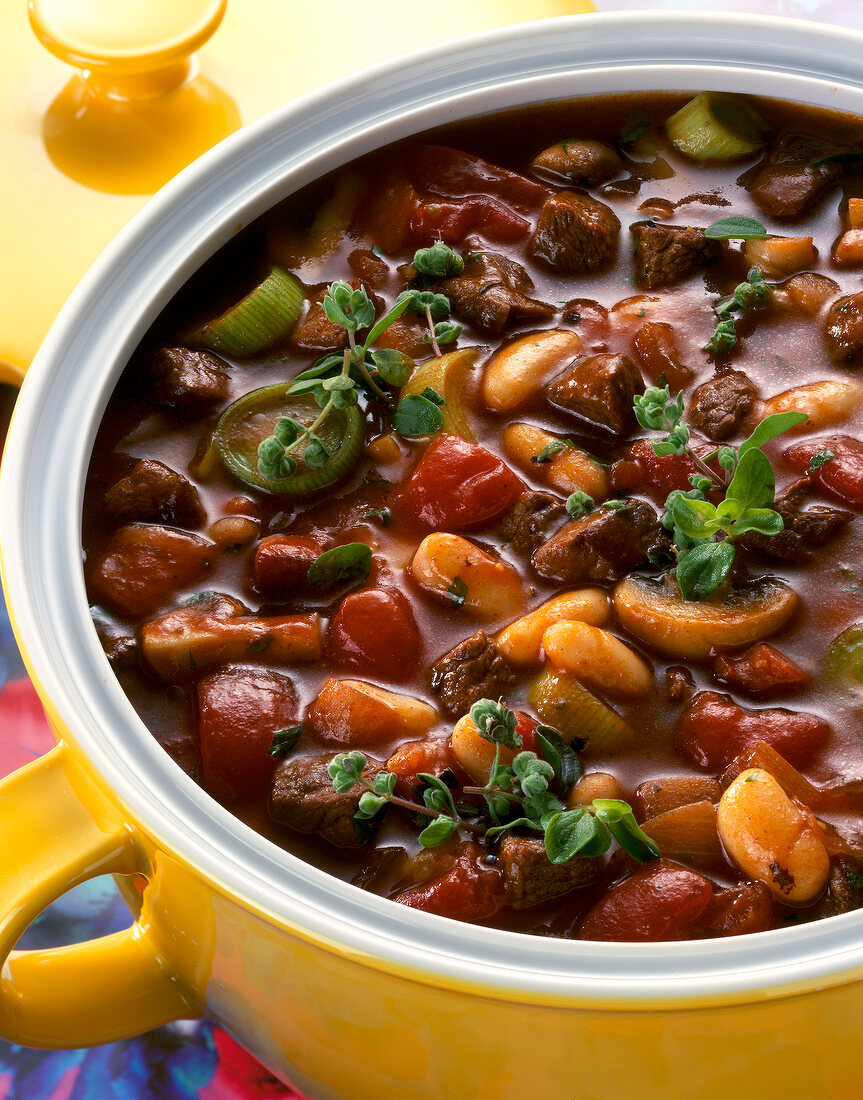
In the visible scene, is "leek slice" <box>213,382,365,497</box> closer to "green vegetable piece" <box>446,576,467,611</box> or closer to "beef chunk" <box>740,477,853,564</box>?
"green vegetable piece" <box>446,576,467,611</box>

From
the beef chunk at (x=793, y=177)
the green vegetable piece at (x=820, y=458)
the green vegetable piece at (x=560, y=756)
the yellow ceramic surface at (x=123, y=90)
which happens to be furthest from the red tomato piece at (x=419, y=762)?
the yellow ceramic surface at (x=123, y=90)

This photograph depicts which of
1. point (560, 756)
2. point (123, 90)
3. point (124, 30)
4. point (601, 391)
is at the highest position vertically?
point (124, 30)

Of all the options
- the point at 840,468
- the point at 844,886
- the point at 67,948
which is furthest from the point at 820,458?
the point at 67,948

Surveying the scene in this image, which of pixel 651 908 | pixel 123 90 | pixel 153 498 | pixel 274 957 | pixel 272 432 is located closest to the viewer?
pixel 274 957

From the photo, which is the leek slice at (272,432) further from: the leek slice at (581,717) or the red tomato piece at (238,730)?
the leek slice at (581,717)

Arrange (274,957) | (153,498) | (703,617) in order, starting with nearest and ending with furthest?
(274,957)
(703,617)
(153,498)

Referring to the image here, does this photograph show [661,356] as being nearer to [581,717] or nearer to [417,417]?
[417,417]

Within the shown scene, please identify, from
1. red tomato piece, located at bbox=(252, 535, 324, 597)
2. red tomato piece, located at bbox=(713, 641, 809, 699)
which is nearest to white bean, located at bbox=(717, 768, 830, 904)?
red tomato piece, located at bbox=(713, 641, 809, 699)

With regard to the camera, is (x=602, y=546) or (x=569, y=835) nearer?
(x=569, y=835)
